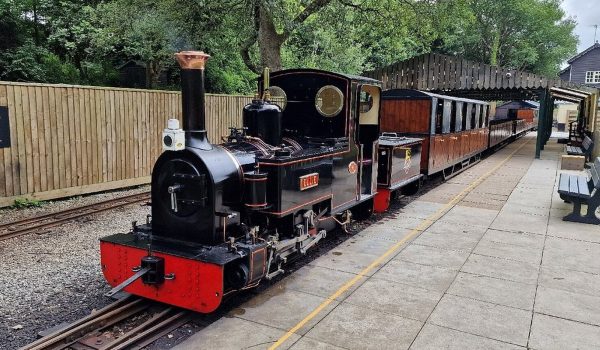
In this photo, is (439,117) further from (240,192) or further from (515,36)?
(515,36)

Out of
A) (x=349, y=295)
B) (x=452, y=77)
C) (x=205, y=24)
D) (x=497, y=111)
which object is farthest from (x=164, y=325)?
(x=497, y=111)

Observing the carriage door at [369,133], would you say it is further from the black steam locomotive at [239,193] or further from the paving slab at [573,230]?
the paving slab at [573,230]

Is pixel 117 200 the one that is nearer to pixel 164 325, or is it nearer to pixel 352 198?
pixel 352 198

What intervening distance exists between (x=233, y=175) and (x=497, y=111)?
122ft

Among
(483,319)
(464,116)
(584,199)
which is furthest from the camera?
(464,116)

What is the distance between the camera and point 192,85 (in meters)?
4.35

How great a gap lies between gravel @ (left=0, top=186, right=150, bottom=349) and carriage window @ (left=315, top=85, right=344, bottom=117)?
3435 millimetres

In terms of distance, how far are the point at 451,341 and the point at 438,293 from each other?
107cm

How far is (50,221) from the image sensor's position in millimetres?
7309

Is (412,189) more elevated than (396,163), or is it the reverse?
(396,163)

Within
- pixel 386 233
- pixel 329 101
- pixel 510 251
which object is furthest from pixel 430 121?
pixel 329 101

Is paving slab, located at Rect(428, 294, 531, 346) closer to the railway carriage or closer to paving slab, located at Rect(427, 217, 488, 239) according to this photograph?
paving slab, located at Rect(427, 217, 488, 239)

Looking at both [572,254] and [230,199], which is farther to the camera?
[572,254]

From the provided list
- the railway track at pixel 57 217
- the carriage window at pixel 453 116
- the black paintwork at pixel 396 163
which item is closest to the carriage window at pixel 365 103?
the black paintwork at pixel 396 163
